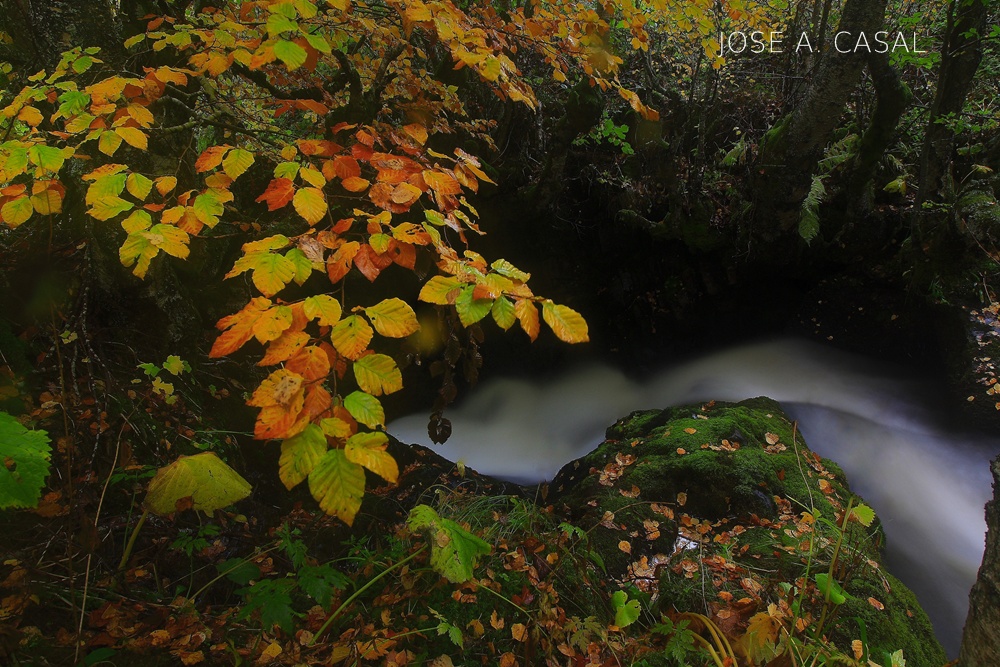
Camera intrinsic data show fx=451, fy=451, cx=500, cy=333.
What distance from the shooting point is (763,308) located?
7.10 metres

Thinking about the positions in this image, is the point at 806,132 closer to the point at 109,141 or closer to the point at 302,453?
the point at 302,453

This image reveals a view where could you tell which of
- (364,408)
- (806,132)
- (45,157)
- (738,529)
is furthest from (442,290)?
(806,132)

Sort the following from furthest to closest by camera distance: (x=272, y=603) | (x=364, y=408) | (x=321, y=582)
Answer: (x=321, y=582) → (x=272, y=603) → (x=364, y=408)

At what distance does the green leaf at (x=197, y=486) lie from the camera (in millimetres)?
1606

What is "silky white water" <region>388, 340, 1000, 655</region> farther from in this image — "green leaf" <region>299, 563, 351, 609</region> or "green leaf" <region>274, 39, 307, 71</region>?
"green leaf" <region>274, 39, 307, 71</region>

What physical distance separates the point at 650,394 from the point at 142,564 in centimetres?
640

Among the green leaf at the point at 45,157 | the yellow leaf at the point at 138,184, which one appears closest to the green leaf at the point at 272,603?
the yellow leaf at the point at 138,184

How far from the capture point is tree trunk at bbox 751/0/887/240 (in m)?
3.95

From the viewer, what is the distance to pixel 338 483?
1251mm

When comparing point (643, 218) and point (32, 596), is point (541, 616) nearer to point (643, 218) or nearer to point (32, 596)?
point (32, 596)

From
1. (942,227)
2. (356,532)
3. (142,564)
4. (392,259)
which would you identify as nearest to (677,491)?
(356,532)

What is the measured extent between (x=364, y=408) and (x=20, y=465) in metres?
0.91

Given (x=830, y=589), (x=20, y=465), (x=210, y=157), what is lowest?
(x=830, y=589)

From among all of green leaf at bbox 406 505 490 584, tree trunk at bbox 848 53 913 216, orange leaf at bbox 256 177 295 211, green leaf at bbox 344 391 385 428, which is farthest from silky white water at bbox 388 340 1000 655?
orange leaf at bbox 256 177 295 211
